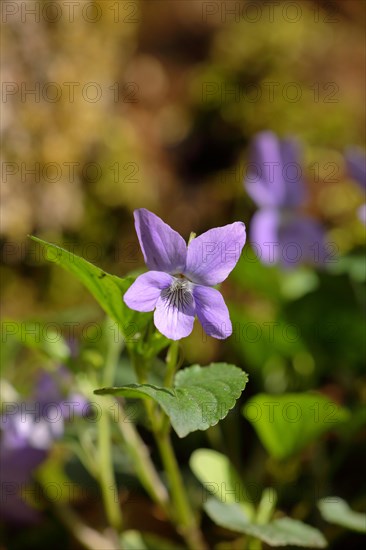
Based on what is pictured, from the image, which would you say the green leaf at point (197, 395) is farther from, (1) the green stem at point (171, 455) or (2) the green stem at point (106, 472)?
(2) the green stem at point (106, 472)

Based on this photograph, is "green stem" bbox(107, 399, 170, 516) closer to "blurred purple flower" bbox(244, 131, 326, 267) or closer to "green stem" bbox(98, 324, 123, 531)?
"green stem" bbox(98, 324, 123, 531)

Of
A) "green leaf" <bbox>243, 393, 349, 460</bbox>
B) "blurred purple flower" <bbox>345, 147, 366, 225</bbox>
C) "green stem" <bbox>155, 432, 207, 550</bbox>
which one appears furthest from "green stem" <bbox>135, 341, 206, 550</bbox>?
"blurred purple flower" <bbox>345, 147, 366, 225</bbox>

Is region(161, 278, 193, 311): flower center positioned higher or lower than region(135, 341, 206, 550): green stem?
higher

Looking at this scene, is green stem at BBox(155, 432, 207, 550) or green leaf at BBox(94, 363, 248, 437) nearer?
green leaf at BBox(94, 363, 248, 437)

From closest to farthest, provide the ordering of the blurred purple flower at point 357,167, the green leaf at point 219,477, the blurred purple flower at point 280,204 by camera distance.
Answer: the green leaf at point 219,477, the blurred purple flower at point 357,167, the blurred purple flower at point 280,204

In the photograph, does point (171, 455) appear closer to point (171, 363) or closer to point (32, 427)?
point (171, 363)

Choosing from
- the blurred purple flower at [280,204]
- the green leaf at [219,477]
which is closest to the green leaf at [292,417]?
the green leaf at [219,477]
